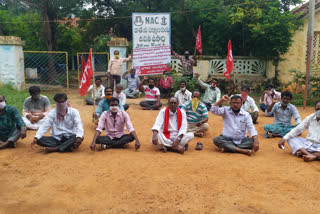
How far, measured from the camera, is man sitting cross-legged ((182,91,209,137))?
751cm

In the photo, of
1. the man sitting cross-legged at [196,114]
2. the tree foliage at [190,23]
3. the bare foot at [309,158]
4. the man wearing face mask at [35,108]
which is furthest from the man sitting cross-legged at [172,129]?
the tree foliage at [190,23]

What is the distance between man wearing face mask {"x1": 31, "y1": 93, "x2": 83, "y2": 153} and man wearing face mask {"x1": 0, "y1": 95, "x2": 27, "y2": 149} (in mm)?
608

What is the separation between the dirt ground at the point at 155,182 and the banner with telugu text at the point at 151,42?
5.76 metres

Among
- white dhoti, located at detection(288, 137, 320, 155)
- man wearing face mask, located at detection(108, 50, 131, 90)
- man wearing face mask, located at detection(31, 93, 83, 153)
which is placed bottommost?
white dhoti, located at detection(288, 137, 320, 155)

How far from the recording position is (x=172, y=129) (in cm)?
A: 625

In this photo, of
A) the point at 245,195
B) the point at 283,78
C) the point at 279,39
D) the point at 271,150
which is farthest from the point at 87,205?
the point at 283,78

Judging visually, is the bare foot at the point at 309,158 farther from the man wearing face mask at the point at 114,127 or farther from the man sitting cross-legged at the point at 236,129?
the man wearing face mask at the point at 114,127

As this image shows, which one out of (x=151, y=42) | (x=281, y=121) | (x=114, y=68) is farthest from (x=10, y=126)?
(x=114, y=68)

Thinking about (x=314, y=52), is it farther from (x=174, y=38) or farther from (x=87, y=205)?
(x=87, y=205)

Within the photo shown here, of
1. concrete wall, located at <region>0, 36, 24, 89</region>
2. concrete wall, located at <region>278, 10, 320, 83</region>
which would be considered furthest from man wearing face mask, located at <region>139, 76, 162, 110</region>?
concrete wall, located at <region>278, 10, 320, 83</region>

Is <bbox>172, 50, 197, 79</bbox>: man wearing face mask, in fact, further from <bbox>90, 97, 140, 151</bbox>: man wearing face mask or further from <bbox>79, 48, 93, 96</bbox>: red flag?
<bbox>90, 97, 140, 151</bbox>: man wearing face mask

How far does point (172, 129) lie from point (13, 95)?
8.83 metres

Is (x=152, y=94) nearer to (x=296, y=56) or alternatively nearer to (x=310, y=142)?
(x=310, y=142)

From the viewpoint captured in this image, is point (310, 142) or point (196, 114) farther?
point (196, 114)
